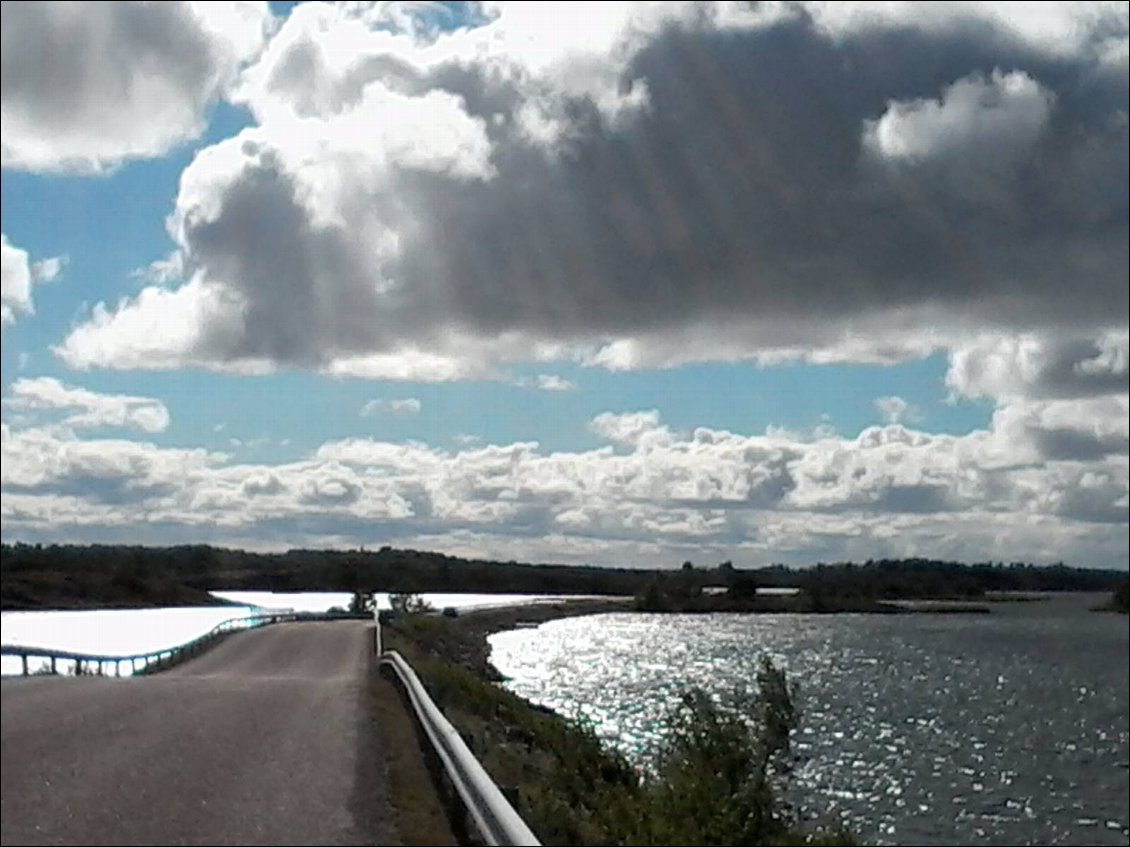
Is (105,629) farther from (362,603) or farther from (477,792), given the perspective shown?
(477,792)

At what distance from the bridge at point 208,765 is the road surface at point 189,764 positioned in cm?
2

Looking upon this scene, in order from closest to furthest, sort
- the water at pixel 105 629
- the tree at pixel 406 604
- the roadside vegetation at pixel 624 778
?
the roadside vegetation at pixel 624 778, the water at pixel 105 629, the tree at pixel 406 604

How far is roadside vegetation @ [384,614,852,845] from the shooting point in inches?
548

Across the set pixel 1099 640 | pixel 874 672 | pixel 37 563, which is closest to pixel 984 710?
pixel 874 672

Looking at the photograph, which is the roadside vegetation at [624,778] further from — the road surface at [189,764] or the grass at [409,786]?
the road surface at [189,764]

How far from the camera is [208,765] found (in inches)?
623

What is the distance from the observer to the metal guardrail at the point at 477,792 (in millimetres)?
8711

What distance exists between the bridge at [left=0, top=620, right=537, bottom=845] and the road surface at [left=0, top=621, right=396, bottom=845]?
0.06 feet

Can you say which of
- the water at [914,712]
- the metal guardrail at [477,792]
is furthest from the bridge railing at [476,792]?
the water at [914,712]

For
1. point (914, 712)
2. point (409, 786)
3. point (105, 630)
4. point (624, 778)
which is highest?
point (105, 630)

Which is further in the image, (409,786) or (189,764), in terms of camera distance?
(189,764)

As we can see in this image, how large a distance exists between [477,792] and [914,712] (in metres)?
54.3

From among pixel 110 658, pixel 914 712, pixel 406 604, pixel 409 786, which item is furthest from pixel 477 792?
pixel 406 604

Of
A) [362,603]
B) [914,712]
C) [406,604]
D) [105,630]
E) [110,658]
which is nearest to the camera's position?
[110,658]
